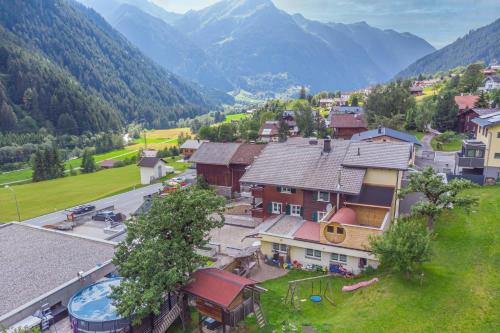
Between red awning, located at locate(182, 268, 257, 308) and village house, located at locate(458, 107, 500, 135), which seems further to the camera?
village house, located at locate(458, 107, 500, 135)

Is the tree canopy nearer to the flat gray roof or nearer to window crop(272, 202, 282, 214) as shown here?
the flat gray roof

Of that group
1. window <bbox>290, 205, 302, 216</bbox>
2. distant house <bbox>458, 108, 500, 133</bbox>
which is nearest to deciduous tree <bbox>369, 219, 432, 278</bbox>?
window <bbox>290, 205, 302, 216</bbox>

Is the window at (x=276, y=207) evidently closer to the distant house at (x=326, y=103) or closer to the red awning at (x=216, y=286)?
the red awning at (x=216, y=286)

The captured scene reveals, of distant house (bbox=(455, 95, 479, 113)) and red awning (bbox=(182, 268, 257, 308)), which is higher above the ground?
distant house (bbox=(455, 95, 479, 113))

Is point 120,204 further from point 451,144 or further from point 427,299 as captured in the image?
point 451,144

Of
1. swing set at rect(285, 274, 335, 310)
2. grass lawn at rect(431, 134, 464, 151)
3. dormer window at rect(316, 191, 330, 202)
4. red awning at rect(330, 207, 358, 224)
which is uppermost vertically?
grass lawn at rect(431, 134, 464, 151)
